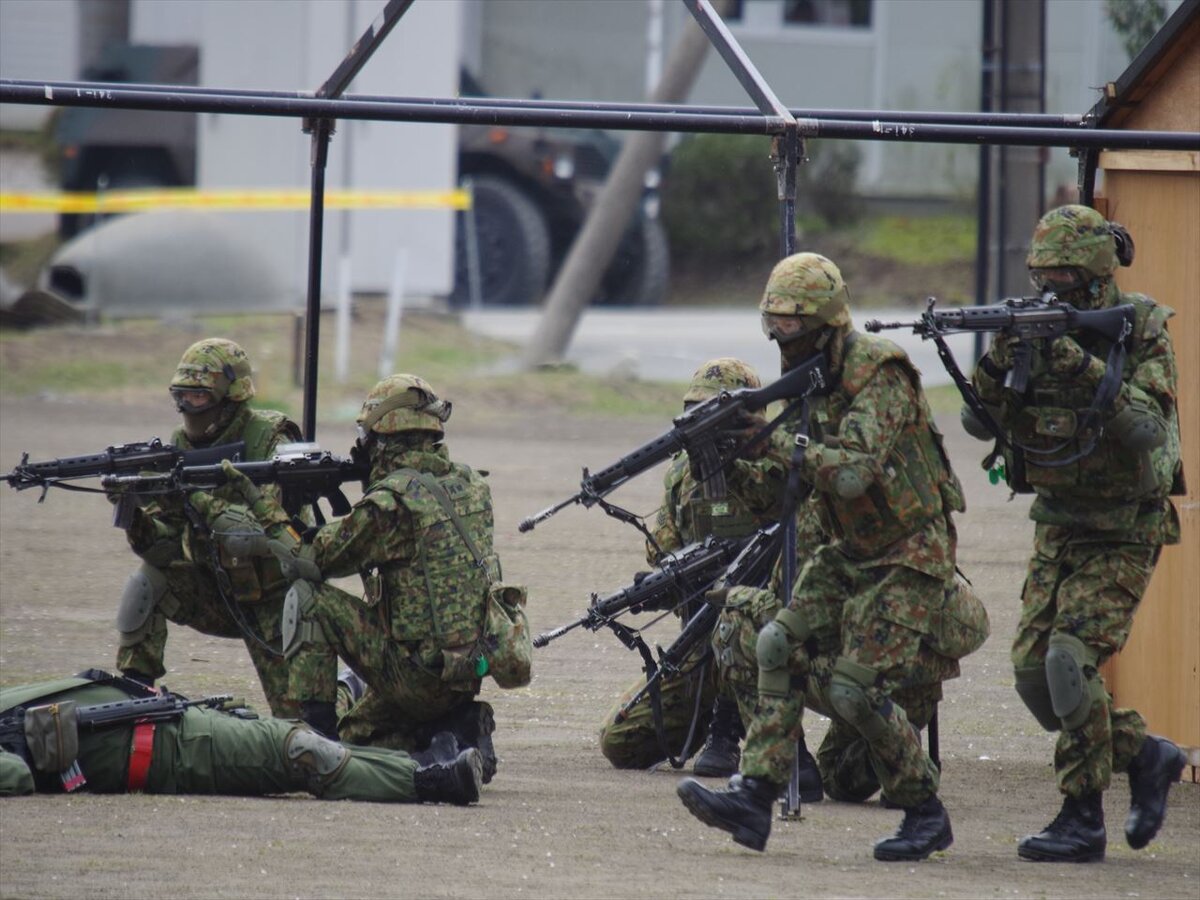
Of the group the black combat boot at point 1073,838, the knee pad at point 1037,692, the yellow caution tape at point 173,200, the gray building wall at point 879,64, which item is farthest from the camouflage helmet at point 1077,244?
the gray building wall at point 879,64

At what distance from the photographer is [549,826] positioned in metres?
6.03

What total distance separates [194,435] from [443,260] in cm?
1205

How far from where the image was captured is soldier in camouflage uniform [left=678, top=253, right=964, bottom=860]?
18.3 ft

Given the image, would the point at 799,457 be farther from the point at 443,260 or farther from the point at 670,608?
the point at 443,260

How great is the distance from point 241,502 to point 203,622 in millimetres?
548

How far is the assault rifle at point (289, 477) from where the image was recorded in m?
6.85

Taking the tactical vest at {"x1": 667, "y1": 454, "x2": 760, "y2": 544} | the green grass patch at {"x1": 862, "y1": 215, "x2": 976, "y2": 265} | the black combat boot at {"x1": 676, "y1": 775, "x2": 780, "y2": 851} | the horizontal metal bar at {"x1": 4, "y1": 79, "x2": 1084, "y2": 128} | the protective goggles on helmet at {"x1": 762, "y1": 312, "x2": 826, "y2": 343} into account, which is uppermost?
the green grass patch at {"x1": 862, "y1": 215, "x2": 976, "y2": 265}

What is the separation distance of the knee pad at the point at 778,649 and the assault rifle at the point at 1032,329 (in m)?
0.86

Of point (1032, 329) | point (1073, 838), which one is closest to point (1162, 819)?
point (1073, 838)

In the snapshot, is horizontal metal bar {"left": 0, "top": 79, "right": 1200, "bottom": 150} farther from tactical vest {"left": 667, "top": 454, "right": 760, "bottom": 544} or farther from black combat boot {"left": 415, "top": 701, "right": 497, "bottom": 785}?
black combat boot {"left": 415, "top": 701, "right": 497, "bottom": 785}

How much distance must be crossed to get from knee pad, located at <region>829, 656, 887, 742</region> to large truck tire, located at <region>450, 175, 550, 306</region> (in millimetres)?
15088

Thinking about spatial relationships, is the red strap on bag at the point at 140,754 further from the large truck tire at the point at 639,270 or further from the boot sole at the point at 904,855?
the large truck tire at the point at 639,270

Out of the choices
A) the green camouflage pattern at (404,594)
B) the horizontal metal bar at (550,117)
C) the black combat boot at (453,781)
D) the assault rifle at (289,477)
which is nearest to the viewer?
the black combat boot at (453,781)

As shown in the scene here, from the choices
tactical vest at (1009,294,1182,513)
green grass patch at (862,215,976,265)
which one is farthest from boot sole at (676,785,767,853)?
green grass patch at (862,215,976,265)
